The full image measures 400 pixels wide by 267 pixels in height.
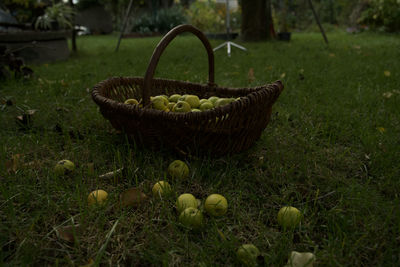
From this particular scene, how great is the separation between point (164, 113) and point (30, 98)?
176cm

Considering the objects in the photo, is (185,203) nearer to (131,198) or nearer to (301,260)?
(131,198)

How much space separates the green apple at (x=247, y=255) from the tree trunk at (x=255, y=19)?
7.25 metres

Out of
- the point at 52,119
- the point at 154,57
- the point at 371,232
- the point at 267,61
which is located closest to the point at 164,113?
the point at 154,57

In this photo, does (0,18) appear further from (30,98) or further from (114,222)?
(114,222)

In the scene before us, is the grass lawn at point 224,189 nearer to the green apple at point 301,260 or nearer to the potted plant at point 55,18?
the green apple at point 301,260

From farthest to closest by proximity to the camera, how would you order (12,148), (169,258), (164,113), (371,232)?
(12,148) → (164,113) → (371,232) → (169,258)

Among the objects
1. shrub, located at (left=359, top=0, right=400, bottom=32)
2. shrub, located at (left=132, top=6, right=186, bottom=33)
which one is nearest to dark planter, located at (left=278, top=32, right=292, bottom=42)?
shrub, located at (left=359, top=0, right=400, bottom=32)

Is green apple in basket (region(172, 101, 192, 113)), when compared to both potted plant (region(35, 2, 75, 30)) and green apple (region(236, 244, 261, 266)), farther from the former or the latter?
potted plant (region(35, 2, 75, 30))

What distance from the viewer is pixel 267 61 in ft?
14.6

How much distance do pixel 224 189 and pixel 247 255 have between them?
1.43 ft

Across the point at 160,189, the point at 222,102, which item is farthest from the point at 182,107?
the point at 160,189

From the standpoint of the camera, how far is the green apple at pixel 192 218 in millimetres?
1079

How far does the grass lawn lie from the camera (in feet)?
3.32

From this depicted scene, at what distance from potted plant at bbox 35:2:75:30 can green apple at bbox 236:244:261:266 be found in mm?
5803
